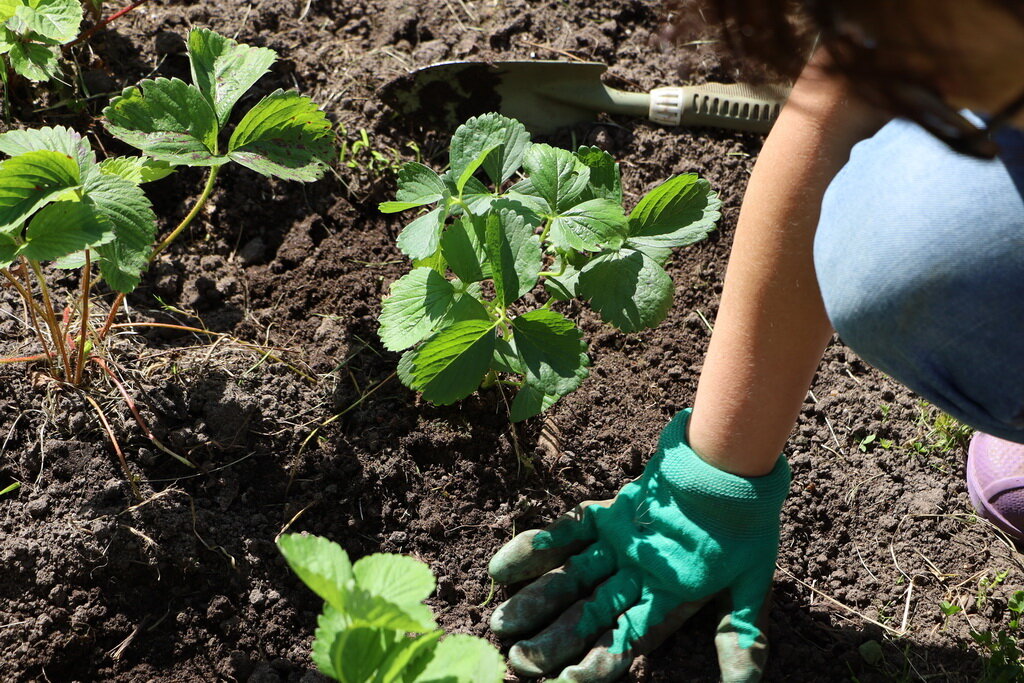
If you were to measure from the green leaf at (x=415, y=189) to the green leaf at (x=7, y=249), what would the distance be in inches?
21.7

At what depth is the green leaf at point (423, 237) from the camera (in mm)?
1354

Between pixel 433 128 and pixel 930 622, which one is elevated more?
pixel 433 128

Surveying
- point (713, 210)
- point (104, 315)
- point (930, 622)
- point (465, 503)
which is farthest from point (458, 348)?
point (930, 622)

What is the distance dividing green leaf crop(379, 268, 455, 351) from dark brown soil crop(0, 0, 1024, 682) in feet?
1.00

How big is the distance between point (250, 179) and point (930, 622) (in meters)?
1.61

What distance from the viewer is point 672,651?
1.47 metres

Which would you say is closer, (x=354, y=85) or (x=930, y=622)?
(x=930, y=622)

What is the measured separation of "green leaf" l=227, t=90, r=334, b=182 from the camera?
1479mm

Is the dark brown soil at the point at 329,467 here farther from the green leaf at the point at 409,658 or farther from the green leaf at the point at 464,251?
the green leaf at the point at 409,658

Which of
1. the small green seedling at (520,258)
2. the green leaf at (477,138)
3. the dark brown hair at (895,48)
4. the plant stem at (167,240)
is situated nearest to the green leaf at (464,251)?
the small green seedling at (520,258)

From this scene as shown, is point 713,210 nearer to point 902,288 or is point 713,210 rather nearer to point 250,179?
point 902,288

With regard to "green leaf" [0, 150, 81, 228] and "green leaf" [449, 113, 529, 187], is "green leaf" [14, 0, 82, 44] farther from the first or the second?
"green leaf" [449, 113, 529, 187]

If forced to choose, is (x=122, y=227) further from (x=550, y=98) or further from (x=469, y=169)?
(x=550, y=98)

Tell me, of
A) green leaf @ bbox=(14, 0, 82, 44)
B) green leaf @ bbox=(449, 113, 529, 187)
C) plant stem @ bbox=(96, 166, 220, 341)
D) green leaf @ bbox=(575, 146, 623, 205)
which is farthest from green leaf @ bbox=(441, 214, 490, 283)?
green leaf @ bbox=(14, 0, 82, 44)
